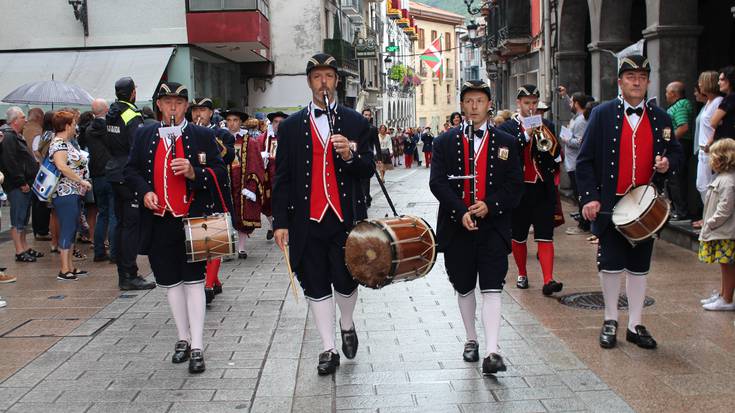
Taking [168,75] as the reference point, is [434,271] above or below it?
below

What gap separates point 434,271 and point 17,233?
5.35 meters

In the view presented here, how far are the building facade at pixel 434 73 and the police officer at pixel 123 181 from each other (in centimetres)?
7945

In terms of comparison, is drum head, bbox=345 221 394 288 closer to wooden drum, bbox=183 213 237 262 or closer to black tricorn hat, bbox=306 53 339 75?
wooden drum, bbox=183 213 237 262

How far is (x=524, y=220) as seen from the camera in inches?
357

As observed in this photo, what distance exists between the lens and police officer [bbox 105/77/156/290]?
365 inches

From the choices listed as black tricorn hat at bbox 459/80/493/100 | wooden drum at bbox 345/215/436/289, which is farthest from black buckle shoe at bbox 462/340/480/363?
black tricorn hat at bbox 459/80/493/100

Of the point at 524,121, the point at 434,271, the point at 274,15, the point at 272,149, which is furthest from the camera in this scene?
the point at 274,15

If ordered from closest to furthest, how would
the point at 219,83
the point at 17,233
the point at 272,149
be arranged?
the point at 17,233 < the point at 272,149 < the point at 219,83

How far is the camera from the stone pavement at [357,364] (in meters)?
5.53

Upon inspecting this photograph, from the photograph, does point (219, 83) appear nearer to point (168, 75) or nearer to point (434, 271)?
point (168, 75)

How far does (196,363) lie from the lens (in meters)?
6.19

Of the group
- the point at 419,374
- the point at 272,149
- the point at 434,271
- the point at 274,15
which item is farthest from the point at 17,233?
the point at 274,15

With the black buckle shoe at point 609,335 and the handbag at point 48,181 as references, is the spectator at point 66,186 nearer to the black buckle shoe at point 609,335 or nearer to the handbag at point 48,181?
the handbag at point 48,181

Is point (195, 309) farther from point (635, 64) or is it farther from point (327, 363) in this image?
point (635, 64)
